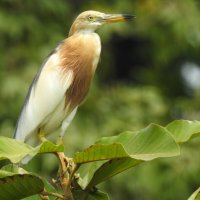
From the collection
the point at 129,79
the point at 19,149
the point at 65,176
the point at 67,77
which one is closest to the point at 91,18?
the point at 67,77

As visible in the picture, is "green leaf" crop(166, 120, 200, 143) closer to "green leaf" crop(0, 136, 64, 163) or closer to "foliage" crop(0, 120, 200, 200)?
"foliage" crop(0, 120, 200, 200)

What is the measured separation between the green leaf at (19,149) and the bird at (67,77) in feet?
2.75

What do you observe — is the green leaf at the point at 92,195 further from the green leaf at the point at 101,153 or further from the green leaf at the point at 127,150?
the green leaf at the point at 101,153

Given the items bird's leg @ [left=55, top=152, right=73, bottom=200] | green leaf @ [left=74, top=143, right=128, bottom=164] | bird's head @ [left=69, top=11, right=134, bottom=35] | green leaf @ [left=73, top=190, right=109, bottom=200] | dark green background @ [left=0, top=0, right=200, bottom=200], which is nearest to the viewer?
green leaf @ [left=74, top=143, right=128, bottom=164]

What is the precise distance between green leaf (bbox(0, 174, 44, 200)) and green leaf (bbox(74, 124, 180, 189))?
0.13 m

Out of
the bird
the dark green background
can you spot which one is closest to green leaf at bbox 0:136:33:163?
the bird

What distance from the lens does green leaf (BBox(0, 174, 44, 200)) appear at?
210cm

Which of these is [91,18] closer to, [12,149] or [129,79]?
[12,149]

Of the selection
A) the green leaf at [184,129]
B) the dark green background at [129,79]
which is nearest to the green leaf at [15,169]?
the green leaf at [184,129]

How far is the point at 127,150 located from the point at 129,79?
5733 mm

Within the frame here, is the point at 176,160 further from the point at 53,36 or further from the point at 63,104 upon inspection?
the point at 63,104

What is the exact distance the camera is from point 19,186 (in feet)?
6.96

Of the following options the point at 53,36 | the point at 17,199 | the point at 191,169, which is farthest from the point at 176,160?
the point at 17,199

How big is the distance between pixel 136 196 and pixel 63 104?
3257 mm
